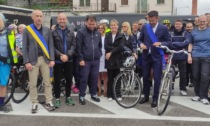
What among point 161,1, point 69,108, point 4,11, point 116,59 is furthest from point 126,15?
point 161,1

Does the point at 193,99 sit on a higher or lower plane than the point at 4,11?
lower

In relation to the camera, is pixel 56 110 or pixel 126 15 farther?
pixel 126 15

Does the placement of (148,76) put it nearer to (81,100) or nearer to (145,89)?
(145,89)

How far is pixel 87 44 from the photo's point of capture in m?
6.34

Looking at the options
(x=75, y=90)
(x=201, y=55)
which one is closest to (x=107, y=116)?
(x=75, y=90)

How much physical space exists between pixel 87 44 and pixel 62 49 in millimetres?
606

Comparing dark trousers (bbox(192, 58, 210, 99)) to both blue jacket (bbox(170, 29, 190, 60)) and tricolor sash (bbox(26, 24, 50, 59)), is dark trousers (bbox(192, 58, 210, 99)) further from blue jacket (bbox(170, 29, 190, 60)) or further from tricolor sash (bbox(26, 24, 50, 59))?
tricolor sash (bbox(26, 24, 50, 59))

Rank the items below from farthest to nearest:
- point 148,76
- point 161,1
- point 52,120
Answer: point 161,1 → point 148,76 → point 52,120

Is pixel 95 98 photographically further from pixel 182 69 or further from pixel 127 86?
pixel 182 69

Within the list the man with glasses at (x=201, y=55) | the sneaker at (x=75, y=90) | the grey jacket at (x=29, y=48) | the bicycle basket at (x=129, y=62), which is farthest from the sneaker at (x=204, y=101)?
the grey jacket at (x=29, y=48)

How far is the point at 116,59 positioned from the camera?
6699 mm

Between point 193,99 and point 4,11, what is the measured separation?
10600mm

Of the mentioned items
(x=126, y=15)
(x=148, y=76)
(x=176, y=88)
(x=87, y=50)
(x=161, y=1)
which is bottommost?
(x=176, y=88)

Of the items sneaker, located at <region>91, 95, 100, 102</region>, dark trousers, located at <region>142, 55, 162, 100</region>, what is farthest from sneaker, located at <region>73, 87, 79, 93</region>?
dark trousers, located at <region>142, 55, 162, 100</region>
